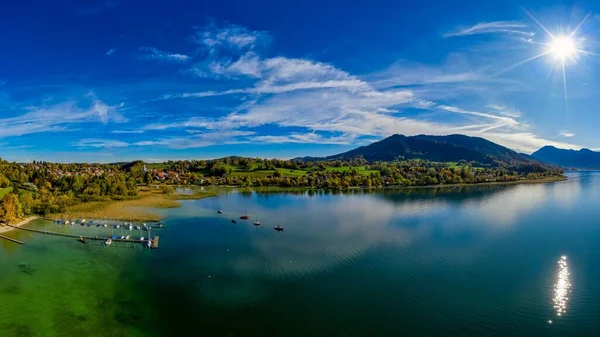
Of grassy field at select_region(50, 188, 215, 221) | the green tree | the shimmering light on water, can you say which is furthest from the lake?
grassy field at select_region(50, 188, 215, 221)

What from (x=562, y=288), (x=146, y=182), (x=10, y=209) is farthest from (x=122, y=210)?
(x=562, y=288)

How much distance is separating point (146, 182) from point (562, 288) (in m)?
136

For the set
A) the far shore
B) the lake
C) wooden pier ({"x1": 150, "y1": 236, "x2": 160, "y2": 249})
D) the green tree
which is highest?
the green tree

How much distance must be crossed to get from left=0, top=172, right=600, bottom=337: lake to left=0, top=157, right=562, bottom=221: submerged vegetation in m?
12.0

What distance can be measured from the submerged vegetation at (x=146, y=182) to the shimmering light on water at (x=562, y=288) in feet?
192

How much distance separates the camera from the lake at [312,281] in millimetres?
23062

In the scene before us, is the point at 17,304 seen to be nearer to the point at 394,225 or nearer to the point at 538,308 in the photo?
the point at 538,308

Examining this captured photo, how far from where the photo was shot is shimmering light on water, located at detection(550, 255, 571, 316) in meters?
26.3

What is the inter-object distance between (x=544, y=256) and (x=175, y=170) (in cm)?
15810

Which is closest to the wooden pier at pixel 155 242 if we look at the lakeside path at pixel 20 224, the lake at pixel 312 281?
the lake at pixel 312 281

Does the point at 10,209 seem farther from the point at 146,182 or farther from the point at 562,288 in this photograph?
the point at 146,182

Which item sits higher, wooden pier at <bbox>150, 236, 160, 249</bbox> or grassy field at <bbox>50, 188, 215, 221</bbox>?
grassy field at <bbox>50, 188, 215, 221</bbox>

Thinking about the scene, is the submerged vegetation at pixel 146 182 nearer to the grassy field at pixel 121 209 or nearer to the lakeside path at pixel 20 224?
the grassy field at pixel 121 209

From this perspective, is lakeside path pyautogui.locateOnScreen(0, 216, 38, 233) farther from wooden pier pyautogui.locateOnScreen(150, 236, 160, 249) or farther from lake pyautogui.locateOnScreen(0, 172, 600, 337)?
wooden pier pyautogui.locateOnScreen(150, 236, 160, 249)
